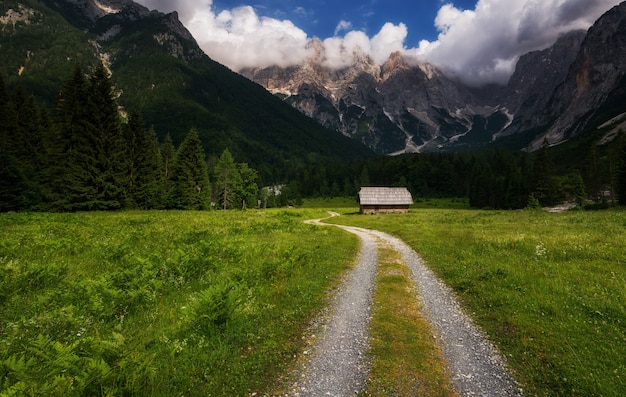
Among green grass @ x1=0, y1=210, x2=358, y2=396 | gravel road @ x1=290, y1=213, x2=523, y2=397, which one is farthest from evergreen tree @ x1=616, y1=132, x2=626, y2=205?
→ green grass @ x1=0, y1=210, x2=358, y2=396

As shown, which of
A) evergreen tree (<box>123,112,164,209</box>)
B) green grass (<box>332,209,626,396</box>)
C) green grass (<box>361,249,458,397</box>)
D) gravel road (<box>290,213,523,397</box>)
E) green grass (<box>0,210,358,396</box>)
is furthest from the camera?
evergreen tree (<box>123,112,164,209</box>)

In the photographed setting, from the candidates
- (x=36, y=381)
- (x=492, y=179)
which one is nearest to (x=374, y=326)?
(x=36, y=381)

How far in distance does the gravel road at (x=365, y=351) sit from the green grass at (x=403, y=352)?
246 millimetres

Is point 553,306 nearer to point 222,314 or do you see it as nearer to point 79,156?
point 222,314

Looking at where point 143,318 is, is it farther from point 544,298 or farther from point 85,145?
point 85,145

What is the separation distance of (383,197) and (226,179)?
42.5 metres

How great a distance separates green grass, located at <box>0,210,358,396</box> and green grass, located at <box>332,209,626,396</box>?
5939 mm

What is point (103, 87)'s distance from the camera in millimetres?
38250

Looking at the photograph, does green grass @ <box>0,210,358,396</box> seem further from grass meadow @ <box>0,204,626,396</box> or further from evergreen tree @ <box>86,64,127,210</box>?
evergreen tree @ <box>86,64,127,210</box>

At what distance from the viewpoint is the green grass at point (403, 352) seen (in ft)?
20.9

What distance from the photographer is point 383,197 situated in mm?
80688

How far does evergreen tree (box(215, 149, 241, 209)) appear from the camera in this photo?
76.6 meters

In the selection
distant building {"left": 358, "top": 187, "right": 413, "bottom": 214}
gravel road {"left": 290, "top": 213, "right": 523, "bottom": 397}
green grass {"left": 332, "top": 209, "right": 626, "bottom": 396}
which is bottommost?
gravel road {"left": 290, "top": 213, "right": 523, "bottom": 397}

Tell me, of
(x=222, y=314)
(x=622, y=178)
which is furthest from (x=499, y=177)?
(x=222, y=314)
